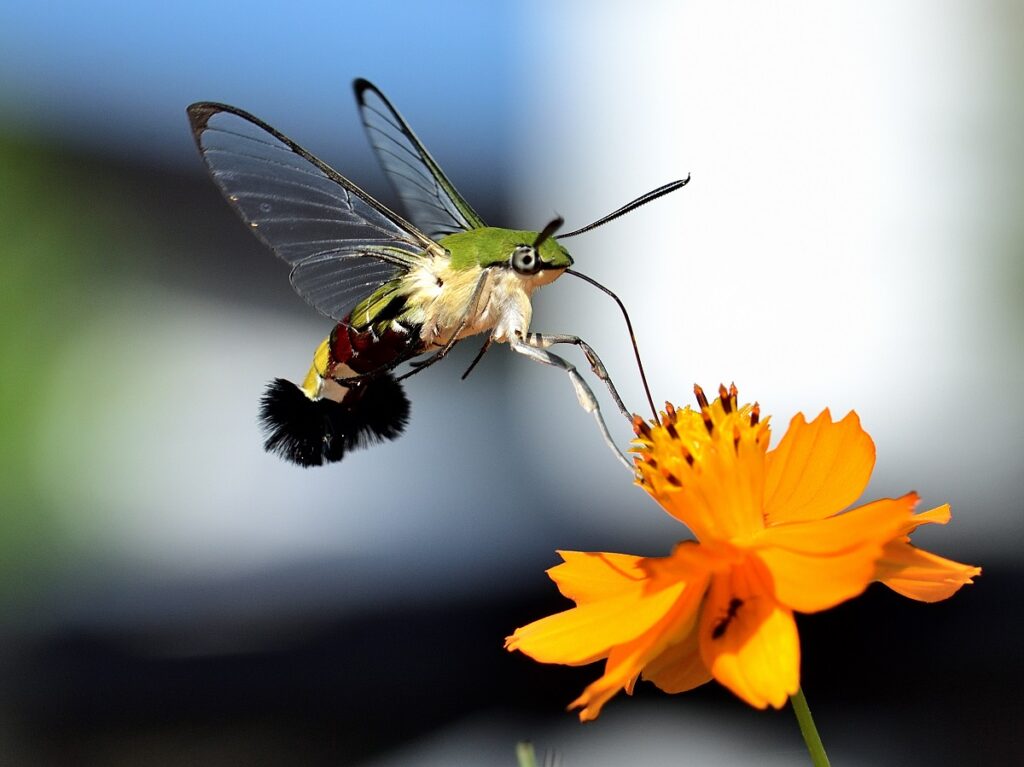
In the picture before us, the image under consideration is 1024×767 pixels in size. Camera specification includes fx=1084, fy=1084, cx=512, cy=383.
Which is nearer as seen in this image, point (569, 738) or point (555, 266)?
point (555, 266)

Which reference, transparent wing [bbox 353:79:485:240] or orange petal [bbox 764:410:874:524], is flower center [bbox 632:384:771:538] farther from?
transparent wing [bbox 353:79:485:240]

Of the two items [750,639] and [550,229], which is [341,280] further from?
[750,639]

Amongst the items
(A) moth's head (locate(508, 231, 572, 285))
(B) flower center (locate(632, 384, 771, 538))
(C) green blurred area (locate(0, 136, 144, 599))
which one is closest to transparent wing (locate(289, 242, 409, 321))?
(A) moth's head (locate(508, 231, 572, 285))

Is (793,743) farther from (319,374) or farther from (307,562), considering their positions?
(319,374)

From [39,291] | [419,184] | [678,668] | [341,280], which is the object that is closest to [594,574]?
[678,668]

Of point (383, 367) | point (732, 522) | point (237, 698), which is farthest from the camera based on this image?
point (237, 698)

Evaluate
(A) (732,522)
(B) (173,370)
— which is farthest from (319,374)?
(B) (173,370)

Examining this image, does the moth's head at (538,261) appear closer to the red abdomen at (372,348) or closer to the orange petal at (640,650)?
the red abdomen at (372,348)
